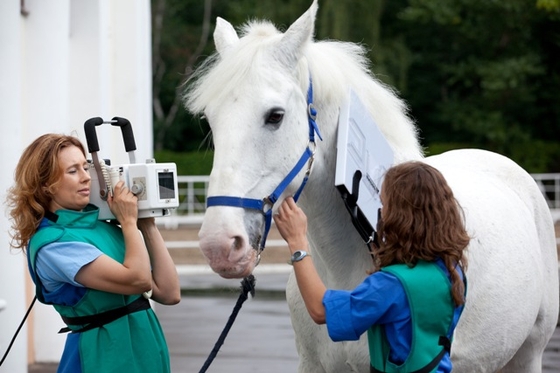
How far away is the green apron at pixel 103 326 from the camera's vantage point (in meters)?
3.53

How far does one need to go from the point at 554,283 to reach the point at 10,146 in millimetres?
3519

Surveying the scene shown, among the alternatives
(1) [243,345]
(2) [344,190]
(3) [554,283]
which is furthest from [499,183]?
(1) [243,345]

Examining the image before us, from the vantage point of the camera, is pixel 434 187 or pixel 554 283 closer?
pixel 434 187

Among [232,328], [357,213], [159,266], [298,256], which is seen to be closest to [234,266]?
[298,256]

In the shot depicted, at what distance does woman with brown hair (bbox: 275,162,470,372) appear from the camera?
3303mm

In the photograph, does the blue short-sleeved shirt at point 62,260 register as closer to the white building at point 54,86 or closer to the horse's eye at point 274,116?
the horse's eye at point 274,116

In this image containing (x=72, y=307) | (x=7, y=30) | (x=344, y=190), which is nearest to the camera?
(x=72, y=307)

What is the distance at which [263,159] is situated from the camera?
3.57 meters

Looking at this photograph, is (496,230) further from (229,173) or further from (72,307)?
(72,307)

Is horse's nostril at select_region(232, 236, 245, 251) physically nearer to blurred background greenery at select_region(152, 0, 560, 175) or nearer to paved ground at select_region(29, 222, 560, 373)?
paved ground at select_region(29, 222, 560, 373)

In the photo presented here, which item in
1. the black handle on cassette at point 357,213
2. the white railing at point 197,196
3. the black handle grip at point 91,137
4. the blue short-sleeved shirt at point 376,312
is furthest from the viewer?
the white railing at point 197,196

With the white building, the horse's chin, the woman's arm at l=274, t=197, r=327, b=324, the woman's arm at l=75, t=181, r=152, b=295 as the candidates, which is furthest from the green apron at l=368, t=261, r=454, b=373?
the white building

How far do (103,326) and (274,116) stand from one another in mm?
967

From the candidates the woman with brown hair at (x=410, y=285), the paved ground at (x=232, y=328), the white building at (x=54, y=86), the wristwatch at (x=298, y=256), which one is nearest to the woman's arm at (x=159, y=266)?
the wristwatch at (x=298, y=256)
